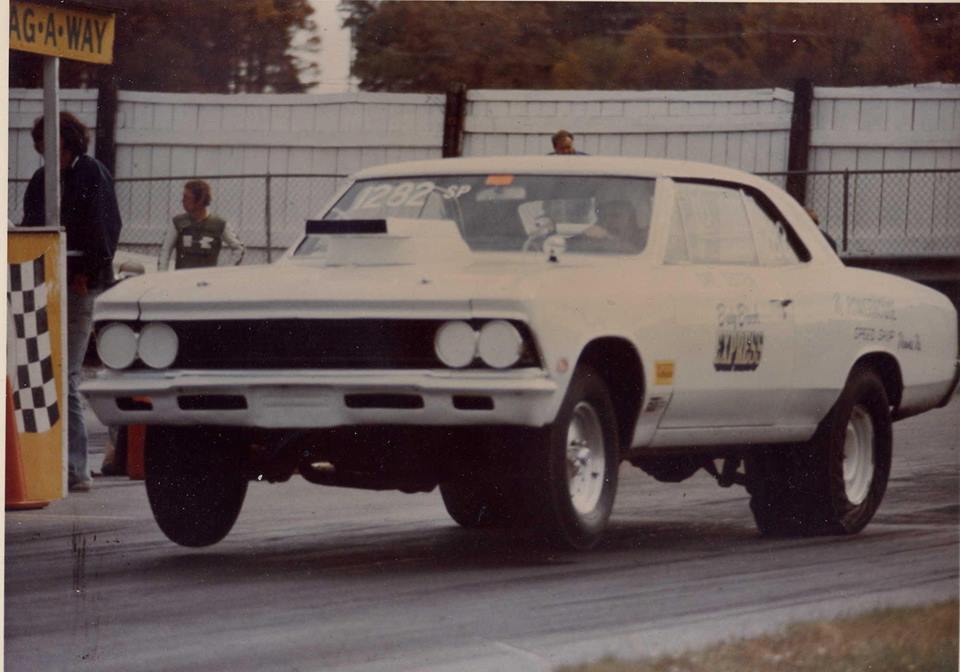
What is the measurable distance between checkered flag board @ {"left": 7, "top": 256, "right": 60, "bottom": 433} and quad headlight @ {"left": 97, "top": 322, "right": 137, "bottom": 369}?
16.6 inches

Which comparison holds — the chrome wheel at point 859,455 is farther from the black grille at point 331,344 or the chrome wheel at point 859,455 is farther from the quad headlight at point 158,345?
the quad headlight at point 158,345

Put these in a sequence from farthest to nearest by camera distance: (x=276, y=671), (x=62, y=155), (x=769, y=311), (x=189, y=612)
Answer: (x=769, y=311) < (x=62, y=155) < (x=189, y=612) < (x=276, y=671)

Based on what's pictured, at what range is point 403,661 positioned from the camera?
22.0ft

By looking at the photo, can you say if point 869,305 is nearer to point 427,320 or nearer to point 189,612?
point 427,320

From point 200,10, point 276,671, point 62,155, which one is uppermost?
point 200,10

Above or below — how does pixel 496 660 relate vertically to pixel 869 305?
below

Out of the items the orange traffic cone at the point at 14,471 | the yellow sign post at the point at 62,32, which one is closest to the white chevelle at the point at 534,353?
the orange traffic cone at the point at 14,471

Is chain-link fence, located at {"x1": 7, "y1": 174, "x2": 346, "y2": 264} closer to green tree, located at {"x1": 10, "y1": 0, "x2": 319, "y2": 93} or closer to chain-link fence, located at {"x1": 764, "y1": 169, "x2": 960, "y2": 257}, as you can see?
green tree, located at {"x1": 10, "y1": 0, "x2": 319, "y2": 93}

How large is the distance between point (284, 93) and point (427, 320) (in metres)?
1.18

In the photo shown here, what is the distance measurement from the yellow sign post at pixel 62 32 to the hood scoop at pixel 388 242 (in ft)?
3.28

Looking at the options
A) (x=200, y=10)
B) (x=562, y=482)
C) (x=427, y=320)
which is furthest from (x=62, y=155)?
(x=562, y=482)

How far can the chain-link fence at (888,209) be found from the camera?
8.12 metres

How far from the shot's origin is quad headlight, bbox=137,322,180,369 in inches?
302

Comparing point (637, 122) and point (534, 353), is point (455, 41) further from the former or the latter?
point (534, 353)
